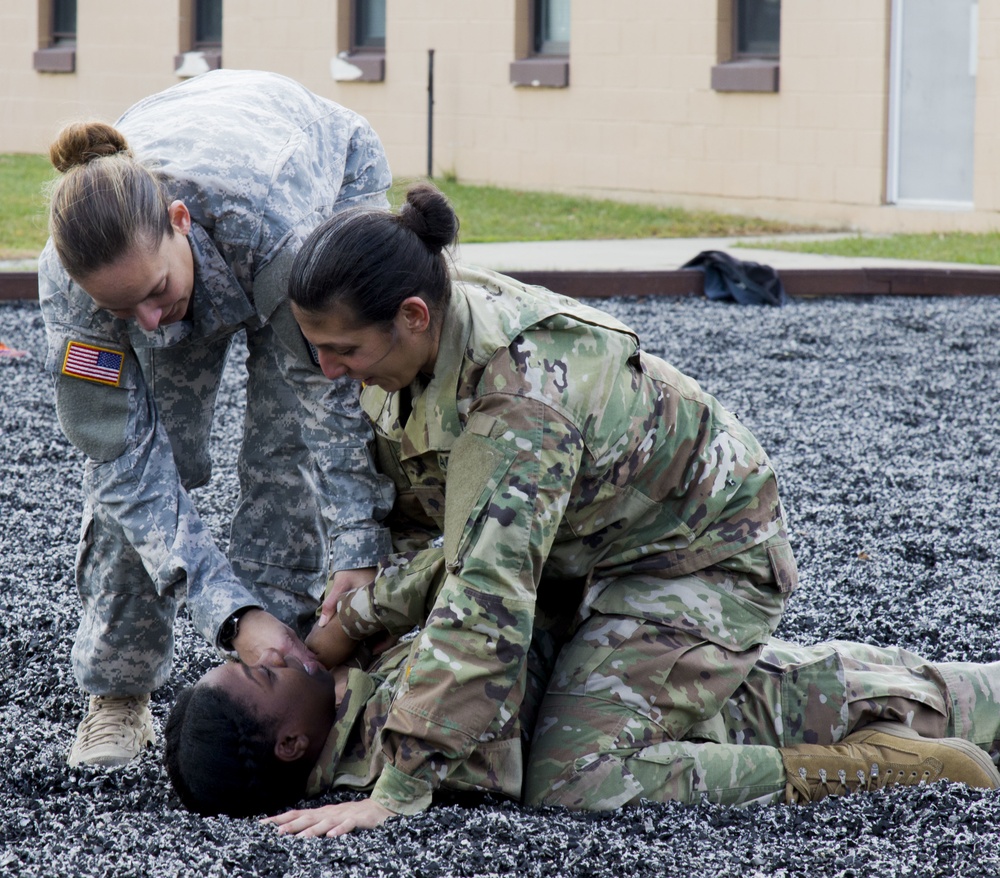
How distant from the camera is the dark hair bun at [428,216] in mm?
2357

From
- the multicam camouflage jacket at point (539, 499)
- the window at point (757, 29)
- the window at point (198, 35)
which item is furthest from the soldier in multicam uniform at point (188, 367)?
the window at point (198, 35)

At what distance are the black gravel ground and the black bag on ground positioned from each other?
463 mm

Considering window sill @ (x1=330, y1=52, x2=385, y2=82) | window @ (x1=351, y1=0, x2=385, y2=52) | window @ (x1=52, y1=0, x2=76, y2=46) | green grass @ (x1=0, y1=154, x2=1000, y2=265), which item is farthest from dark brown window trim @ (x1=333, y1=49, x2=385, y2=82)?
window @ (x1=52, y1=0, x2=76, y2=46)

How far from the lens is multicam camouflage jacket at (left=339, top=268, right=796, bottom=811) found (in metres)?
2.29

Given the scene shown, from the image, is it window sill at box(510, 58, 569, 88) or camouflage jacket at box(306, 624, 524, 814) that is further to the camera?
window sill at box(510, 58, 569, 88)

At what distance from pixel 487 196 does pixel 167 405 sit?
31.2 feet

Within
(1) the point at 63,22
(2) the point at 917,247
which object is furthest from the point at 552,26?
(1) the point at 63,22

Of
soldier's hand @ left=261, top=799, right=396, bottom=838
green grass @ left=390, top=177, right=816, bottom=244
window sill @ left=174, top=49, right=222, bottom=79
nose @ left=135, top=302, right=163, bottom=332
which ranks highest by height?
window sill @ left=174, top=49, right=222, bottom=79

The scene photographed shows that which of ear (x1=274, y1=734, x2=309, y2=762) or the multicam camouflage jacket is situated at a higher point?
the multicam camouflage jacket

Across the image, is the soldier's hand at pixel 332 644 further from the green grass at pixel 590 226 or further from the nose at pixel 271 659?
the green grass at pixel 590 226

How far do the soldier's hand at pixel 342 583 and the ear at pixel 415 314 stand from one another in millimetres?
648

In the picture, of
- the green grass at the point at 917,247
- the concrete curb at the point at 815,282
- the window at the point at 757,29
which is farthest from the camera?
the window at the point at 757,29

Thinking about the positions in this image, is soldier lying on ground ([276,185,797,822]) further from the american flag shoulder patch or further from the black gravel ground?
the american flag shoulder patch

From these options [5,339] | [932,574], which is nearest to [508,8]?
[5,339]
